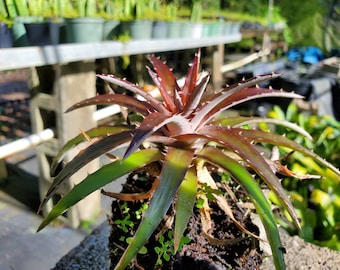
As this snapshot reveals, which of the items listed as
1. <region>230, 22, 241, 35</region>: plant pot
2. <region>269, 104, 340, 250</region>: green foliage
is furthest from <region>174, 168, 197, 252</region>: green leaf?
<region>230, 22, 241, 35</region>: plant pot

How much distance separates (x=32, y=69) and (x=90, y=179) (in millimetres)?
1635

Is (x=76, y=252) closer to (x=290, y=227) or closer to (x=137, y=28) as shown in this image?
(x=290, y=227)

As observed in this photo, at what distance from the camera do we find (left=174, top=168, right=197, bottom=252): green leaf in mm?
713

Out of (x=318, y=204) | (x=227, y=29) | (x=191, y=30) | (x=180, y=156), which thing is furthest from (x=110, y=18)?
(x=227, y=29)

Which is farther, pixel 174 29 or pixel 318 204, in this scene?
pixel 174 29

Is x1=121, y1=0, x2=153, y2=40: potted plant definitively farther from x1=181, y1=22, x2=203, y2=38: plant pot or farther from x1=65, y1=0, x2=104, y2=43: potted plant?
x1=181, y1=22, x2=203, y2=38: plant pot

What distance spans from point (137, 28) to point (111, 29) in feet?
0.77

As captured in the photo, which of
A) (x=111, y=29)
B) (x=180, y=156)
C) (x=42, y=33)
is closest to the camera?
(x=180, y=156)

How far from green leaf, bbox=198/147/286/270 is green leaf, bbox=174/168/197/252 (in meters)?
0.07

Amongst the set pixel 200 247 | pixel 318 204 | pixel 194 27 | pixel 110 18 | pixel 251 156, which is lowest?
pixel 318 204

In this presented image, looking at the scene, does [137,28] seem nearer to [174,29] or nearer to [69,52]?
[174,29]

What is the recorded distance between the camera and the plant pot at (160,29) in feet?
8.94

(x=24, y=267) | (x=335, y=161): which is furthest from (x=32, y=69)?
(x=335, y=161)

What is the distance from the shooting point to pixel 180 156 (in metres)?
0.82
